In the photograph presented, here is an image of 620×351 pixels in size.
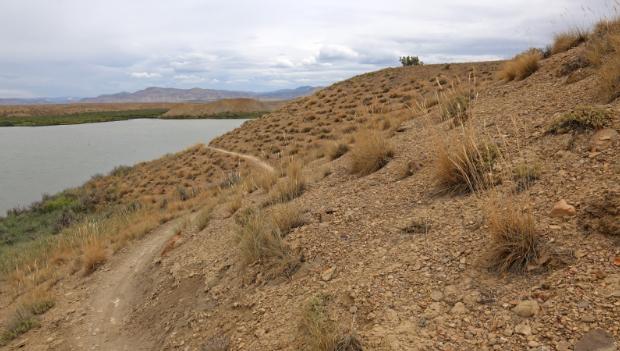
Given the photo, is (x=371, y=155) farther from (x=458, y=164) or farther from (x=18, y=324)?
(x=18, y=324)

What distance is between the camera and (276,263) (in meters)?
5.14

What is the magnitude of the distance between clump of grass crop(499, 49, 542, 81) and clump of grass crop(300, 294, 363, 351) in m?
7.18

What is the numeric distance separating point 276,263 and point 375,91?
23.0m

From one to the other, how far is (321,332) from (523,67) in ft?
25.3

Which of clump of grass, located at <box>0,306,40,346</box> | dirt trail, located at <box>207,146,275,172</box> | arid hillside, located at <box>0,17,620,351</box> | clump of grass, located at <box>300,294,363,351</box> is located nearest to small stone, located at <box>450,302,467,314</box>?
arid hillside, located at <box>0,17,620,351</box>

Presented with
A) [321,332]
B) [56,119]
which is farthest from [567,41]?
[56,119]

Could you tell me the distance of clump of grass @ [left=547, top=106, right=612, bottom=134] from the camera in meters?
4.51

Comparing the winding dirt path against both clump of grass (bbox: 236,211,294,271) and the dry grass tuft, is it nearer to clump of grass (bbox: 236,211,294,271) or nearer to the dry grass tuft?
the dry grass tuft

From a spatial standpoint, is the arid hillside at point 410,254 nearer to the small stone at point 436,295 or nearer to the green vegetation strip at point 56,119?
the small stone at point 436,295

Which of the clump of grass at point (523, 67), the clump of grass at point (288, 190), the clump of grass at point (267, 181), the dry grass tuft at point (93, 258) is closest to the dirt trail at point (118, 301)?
the dry grass tuft at point (93, 258)

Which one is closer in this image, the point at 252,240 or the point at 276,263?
the point at 276,263

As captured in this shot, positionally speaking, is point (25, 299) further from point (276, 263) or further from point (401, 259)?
point (401, 259)

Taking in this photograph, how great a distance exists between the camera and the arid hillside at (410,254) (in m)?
3.04

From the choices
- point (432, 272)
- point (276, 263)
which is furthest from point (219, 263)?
point (432, 272)
